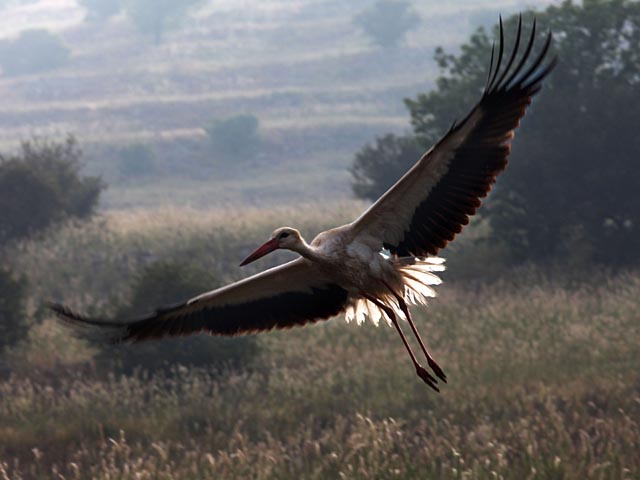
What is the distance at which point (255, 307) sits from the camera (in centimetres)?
934

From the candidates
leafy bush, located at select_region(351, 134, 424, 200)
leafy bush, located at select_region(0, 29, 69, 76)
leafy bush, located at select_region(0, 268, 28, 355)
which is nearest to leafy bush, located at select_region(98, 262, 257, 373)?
leafy bush, located at select_region(0, 268, 28, 355)

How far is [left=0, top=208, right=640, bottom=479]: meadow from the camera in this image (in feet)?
34.3

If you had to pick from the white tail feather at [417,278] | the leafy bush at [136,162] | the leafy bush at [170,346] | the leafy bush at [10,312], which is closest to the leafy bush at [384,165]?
the leafy bush at [170,346]

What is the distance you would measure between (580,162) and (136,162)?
39201 millimetres

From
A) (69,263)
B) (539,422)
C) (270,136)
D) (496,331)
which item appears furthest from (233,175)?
(539,422)

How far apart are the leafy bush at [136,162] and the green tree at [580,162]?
36.9 meters

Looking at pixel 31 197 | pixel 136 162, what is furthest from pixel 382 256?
pixel 136 162

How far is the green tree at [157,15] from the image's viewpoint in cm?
10443

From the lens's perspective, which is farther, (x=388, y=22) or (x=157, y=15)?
(x=157, y=15)

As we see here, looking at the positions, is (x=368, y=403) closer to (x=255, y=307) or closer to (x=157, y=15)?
(x=255, y=307)

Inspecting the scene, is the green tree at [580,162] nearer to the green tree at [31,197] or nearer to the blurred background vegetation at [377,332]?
the blurred background vegetation at [377,332]

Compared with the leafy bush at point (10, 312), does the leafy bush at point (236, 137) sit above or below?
above

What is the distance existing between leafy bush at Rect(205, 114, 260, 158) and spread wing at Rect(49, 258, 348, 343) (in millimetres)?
55312

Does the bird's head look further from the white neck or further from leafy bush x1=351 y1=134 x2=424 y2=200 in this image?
leafy bush x1=351 y1=134 x2=424 y2=200
